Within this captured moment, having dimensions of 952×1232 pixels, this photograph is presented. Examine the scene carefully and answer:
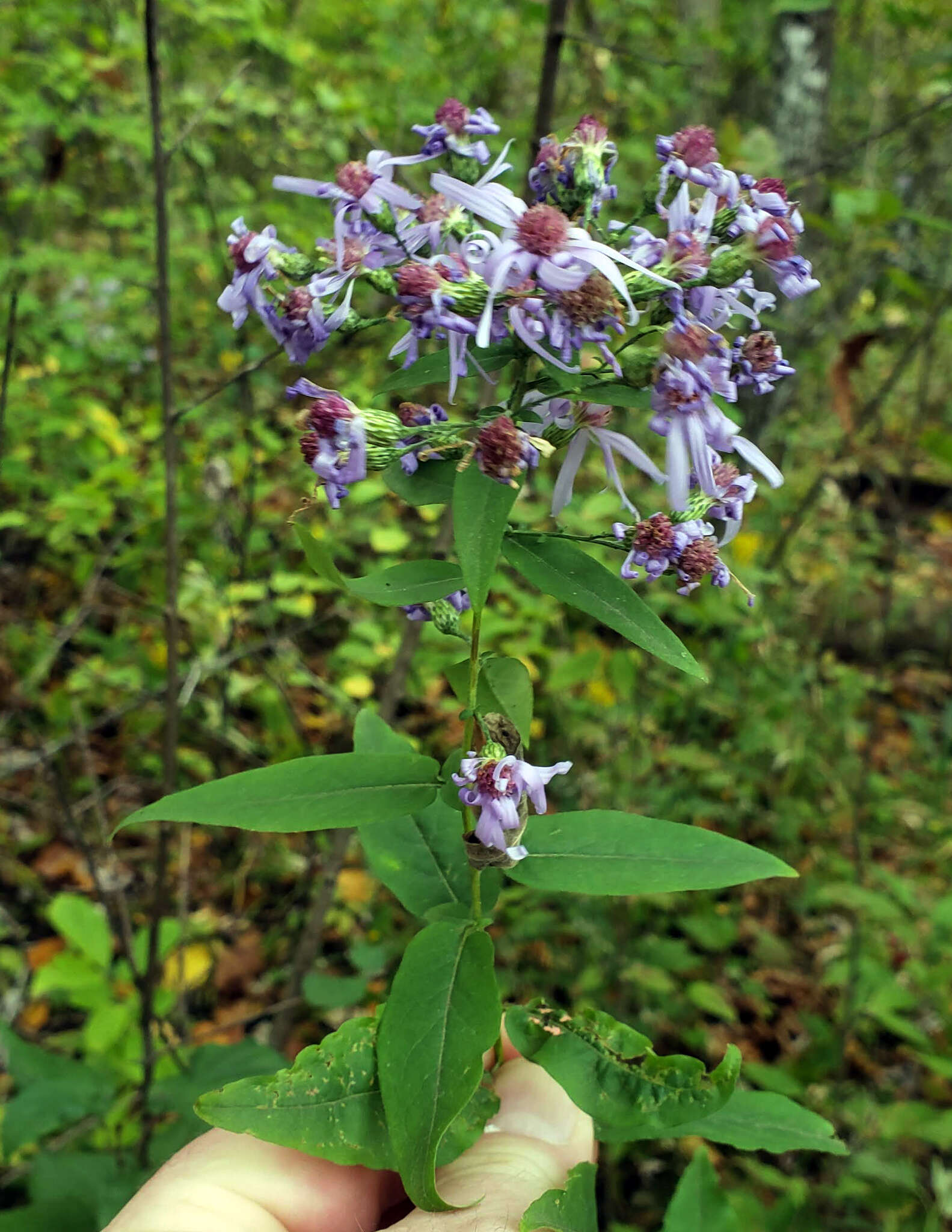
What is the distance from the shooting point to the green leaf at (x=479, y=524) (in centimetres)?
99

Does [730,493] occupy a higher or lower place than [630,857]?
higher

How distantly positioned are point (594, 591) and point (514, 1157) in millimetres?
1025

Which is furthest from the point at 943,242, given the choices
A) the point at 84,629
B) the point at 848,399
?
the point at 84,629

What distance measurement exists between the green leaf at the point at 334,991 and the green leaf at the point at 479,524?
1782 millimetres

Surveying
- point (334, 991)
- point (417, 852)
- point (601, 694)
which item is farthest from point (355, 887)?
point (417, 852)

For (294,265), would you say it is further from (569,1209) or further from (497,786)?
(569,1209)

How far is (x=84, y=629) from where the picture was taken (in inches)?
169

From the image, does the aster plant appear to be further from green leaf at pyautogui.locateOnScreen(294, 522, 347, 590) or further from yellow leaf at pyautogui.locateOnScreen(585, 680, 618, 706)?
yellow leaf at pyautogui.locateOnScreen(585, 680, 618, 706)

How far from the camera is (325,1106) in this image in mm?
1225

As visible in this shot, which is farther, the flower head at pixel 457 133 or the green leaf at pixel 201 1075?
the green leaf at pixel 201 1075

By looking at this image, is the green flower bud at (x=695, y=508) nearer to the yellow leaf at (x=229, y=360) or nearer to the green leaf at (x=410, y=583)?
the green leaf at (x=410, y=583)

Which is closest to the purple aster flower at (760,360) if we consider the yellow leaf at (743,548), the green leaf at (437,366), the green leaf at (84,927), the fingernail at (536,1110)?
the green leaf at (437,366)

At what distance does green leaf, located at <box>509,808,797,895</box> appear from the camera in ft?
3.75

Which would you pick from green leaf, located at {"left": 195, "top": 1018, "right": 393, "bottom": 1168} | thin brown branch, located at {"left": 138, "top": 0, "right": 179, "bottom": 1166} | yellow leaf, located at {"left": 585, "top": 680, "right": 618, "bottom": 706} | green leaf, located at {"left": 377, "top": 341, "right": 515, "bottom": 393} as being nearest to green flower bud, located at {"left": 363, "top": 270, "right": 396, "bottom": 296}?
green leaf, located at {"left": 377, "top": 341, "right": 515, "bottom": 393}
